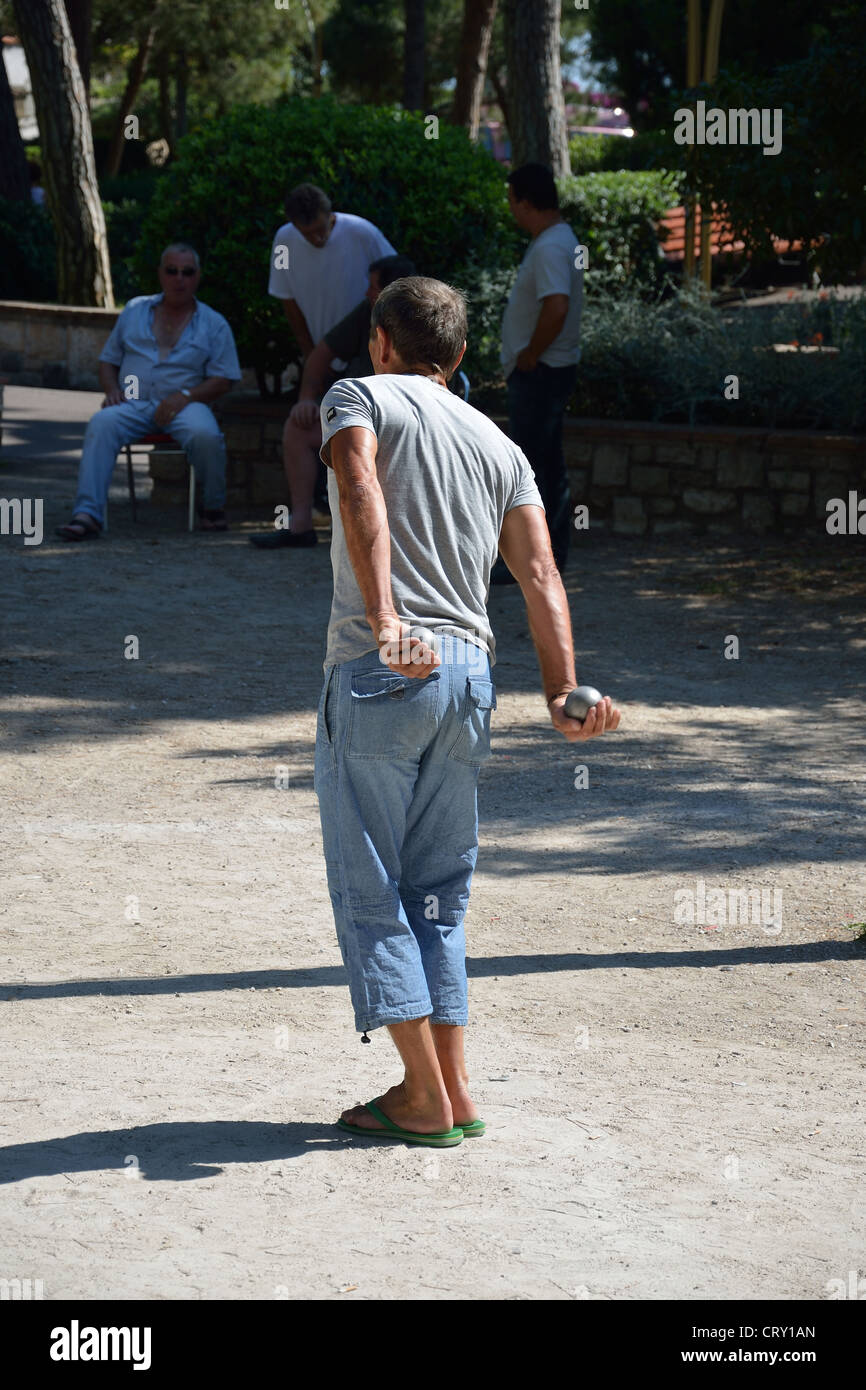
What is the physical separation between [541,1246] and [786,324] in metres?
9.59

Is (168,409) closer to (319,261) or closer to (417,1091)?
(319,261)

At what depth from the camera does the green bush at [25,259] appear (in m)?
19.1

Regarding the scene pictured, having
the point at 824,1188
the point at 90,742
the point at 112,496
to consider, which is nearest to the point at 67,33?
the point at 112,496

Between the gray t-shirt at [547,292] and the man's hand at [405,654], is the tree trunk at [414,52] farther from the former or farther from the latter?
the man's hand at [405,654]

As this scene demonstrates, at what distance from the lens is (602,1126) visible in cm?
355

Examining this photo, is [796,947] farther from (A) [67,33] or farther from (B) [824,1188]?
(A) [67,33]

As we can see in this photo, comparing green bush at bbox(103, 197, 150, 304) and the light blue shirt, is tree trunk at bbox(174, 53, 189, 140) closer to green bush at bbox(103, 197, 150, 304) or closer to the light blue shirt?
green bush at bbox(103, 197, 150, 304)

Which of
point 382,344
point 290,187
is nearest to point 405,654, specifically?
point 382,344

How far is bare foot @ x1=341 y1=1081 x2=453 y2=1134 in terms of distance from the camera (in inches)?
135

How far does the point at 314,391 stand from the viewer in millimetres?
9141

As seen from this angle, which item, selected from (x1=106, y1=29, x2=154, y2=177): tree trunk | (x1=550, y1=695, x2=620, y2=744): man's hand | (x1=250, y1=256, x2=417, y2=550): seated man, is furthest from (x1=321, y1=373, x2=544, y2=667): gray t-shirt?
(x1=106, y1=29, x2=154, y2=177): tree trunk

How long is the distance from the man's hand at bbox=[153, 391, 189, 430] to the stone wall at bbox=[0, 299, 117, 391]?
22.8 feet

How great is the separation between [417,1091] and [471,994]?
0.88m

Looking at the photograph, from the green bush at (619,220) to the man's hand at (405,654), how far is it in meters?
12.5
